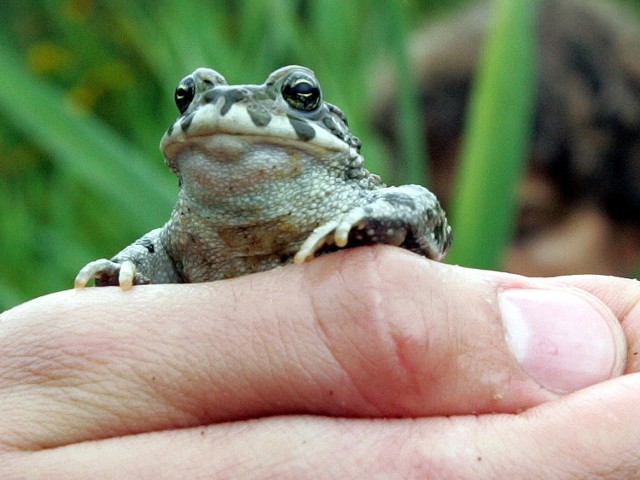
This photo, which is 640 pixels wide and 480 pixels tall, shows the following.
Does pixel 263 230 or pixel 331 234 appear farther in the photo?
pixel 263 230

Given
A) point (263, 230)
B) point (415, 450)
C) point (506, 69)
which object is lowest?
point (415, 450)

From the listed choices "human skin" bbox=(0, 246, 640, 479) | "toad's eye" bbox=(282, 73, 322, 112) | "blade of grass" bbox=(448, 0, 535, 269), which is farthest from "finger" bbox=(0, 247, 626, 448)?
"blade of grass" bbox=(448, 0, 535, 269)

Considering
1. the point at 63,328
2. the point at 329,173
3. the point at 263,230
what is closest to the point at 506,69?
the point at 329,173

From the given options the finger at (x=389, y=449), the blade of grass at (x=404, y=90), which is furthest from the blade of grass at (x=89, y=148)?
the finger at (x=389, y=449)

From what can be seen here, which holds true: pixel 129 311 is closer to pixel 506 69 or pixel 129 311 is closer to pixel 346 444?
pixel 346 444

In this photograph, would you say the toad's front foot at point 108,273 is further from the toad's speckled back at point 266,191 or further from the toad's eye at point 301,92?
the toad's eye at point 301,92

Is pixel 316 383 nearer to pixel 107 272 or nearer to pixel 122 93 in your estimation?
pixel 107 272

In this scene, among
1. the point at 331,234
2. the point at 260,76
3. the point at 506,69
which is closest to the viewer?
the point at 331,234

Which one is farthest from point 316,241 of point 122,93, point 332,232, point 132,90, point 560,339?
point 122,93
